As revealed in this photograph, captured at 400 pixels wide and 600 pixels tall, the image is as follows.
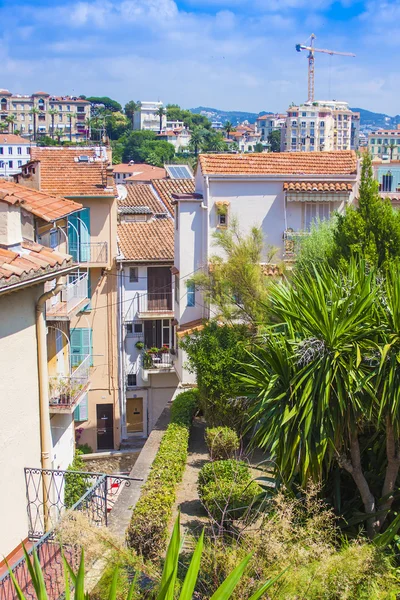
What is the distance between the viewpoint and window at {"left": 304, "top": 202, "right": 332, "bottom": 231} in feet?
77.0

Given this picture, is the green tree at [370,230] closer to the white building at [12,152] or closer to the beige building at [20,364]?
the beige building at [20,364]

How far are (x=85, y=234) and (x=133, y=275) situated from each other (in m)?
3.88

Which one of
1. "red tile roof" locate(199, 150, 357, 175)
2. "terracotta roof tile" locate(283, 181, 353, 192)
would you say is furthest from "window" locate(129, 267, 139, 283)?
"terracotta roof tile" locate(283, 181, 353, 192)

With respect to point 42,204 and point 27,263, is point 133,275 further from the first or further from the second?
point 27,263

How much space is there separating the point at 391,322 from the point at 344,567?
146 inches

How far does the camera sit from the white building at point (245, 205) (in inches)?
899

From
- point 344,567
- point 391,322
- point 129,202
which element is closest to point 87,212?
point 129,202

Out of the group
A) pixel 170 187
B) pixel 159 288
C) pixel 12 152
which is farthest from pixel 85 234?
pixel 12 152

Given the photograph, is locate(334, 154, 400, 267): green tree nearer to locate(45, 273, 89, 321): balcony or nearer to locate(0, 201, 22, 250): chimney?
locate(0, 201, 22, 250): chimney

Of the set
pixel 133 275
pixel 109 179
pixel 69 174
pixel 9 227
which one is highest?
pixel 69 174

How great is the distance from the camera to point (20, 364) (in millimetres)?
10055

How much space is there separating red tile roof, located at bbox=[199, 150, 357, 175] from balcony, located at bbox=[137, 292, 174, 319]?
23.9 ft

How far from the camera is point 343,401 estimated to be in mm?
9977

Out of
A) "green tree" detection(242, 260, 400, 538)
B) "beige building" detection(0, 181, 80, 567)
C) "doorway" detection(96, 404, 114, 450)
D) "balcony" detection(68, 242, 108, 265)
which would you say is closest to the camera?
"beige building" detection(0, 181, 80, 567)
